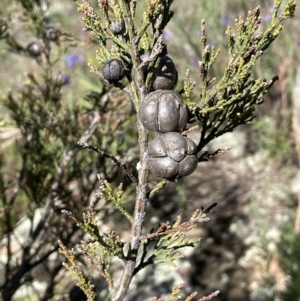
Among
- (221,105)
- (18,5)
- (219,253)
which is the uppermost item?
(18,5)

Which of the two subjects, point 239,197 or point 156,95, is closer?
point 156,95

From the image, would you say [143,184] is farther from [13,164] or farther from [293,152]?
[13,164]

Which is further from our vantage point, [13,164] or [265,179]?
[13,164]

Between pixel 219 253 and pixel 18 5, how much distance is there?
98.8 inches

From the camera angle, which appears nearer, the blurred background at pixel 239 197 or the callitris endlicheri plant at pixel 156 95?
the callitris endlicheri plant at pixel 156 95

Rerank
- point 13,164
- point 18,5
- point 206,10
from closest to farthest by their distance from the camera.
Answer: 1. point 18,5
2. point 206,10
3. point 13,164

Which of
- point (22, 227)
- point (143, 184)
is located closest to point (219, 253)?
point (22, 227)

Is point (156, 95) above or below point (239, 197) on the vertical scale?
above

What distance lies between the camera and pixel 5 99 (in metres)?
2.53

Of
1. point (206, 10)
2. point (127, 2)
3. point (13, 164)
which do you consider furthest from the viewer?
point (13, 164)

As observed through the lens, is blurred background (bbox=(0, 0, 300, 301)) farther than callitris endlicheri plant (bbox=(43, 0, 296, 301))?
Yes

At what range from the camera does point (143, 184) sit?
137cm

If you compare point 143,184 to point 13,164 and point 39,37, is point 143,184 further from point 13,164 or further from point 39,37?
point 13,164

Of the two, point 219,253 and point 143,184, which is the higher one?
point 143,184
